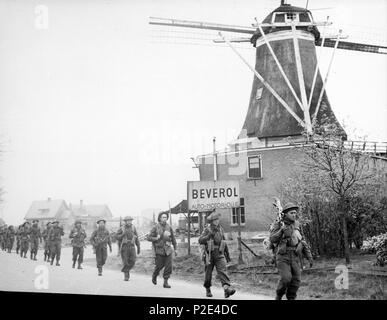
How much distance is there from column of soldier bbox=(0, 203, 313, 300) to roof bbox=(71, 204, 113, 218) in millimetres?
249

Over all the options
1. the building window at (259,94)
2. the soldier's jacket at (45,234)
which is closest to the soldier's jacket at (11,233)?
the soldier's jacket at (45,234)

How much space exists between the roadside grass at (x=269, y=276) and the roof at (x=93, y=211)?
120cm

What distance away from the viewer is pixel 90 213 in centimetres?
1221

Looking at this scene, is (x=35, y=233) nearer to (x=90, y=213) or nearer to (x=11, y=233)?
(x=11, y=233)

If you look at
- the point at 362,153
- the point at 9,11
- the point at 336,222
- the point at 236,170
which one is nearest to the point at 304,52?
the point at 236,170

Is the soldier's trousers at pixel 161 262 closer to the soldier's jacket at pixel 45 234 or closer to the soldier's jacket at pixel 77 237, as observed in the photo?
the soldier's jacket at pixel 77 237

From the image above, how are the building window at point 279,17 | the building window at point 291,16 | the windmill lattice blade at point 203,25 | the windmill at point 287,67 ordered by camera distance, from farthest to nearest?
the building window at point 279,17 → the building window at point 291,16 → the windmill at point 287,67 → the windmill lattice blade at point 203,25

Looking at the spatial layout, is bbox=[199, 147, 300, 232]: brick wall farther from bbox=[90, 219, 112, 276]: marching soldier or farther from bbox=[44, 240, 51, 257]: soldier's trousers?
bbox=[44, 240, 51, 257]: soldier's trousers

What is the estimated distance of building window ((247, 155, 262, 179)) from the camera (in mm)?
18812

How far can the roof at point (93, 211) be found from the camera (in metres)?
11.1

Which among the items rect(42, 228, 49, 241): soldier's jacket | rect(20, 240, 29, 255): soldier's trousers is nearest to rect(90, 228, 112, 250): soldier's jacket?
rect(42, 228, 49, 241): soldier's jacket

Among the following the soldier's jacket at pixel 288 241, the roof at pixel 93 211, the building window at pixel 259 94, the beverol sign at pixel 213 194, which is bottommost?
the soldier's jacket at pixel 288 241
